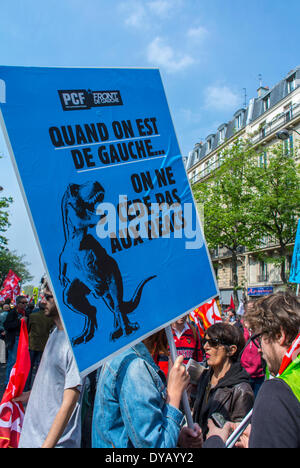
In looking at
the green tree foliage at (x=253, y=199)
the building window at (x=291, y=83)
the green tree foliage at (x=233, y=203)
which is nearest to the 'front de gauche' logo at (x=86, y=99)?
the green tree foliage at (x=253, y=199)

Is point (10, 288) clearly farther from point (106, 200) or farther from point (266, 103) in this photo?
point (266, 103)

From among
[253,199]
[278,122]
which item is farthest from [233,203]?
[278,122]

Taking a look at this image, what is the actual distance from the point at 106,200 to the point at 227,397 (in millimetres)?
1826

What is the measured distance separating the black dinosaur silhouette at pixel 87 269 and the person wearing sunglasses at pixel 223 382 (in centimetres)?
138

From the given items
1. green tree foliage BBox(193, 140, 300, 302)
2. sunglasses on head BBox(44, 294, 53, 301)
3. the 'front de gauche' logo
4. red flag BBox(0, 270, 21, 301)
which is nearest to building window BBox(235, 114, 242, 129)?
green tree foliage BBox(193, 140, 300, 302)

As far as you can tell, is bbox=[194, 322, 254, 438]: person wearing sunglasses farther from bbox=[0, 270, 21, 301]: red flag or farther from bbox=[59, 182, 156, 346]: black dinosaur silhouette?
bbox=[0, 270, 21, 301]: red flag

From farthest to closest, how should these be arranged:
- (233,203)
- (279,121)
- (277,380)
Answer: (279,121)
(233,203)
(277,380)

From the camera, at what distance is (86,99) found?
1.77 metres

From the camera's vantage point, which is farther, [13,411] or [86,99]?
[13,411]

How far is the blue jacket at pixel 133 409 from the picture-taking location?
146 cm

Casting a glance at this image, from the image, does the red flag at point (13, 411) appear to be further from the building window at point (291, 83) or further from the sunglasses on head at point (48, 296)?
the building window at point (291, 83)

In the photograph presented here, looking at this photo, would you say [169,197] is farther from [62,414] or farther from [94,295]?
[62,414]
